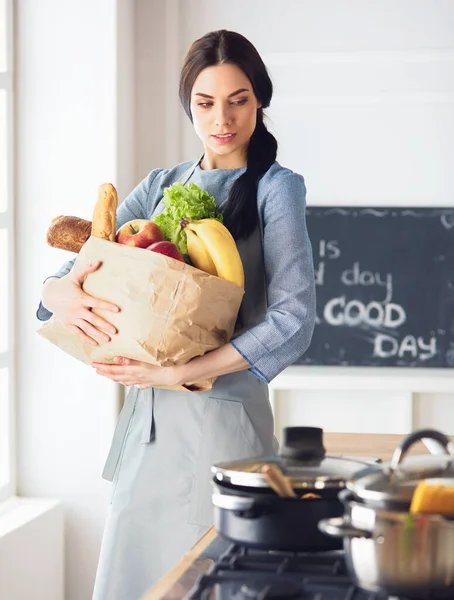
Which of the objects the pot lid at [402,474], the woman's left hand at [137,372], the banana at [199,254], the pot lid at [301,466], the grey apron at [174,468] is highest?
the banana at [199,254]

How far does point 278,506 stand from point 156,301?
471 millimetres

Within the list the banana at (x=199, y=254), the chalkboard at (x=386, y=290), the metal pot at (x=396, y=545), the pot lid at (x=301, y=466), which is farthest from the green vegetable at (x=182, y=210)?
the chalkboard at (x=386, y=290)

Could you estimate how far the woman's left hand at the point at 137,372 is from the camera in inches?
62.7

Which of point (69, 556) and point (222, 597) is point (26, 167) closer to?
point (69, 556)

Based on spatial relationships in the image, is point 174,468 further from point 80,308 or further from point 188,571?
point 188,571

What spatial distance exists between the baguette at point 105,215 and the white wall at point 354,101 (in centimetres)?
198

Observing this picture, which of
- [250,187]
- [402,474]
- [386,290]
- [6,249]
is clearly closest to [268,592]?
[402,474]

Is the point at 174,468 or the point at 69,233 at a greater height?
the point at 69,233

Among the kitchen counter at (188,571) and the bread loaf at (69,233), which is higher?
the bread loaf at (69,233)

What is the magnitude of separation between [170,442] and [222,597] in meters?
0.79

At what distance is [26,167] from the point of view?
3.19m

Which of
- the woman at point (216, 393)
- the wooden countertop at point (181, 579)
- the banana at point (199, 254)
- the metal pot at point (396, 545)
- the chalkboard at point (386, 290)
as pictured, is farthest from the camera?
the chalkboard at point (386, 290)

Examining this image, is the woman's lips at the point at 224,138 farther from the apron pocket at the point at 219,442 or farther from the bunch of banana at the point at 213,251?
the apron pocket at the point at 219,442

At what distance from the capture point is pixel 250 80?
1.75 m
